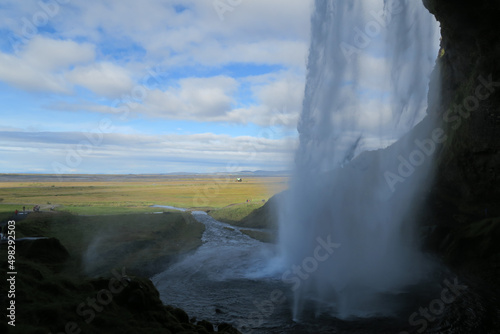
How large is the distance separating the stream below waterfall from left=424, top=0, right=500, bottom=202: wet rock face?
10138 millimetres

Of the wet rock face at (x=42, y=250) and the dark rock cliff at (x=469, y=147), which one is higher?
the dark rock cliff at (x=469, y=147)

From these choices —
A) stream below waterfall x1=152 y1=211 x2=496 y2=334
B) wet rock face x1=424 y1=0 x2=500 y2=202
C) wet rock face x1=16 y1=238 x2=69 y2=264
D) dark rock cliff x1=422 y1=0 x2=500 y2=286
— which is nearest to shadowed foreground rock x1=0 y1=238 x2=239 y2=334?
stream below waterfall x1=152 y1=211 x2=496 y2=334

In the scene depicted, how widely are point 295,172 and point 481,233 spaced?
15559 mm

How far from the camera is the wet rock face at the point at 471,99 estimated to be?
2352 centimetres

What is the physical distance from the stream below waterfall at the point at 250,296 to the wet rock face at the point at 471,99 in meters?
10.1

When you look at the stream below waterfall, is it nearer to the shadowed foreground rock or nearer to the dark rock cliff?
the dark rock cliff

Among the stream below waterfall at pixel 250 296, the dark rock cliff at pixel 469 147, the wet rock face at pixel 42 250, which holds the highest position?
the dark rock cliff at pixel 469 147

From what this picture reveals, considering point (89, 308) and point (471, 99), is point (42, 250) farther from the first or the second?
point (471, 99)

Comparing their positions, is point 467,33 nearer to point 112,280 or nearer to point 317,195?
point 317,195

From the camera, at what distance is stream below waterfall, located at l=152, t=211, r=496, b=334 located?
16.8 meters

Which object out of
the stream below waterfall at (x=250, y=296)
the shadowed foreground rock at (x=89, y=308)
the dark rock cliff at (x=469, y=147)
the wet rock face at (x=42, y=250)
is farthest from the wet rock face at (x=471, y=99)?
the wet rock face at (x=42, y=250)

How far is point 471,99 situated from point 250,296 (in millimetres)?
23656

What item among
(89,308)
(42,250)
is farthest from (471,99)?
(42,250)

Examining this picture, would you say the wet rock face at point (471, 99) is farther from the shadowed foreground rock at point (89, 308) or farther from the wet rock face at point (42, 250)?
the wet rock face at point (42, 250)
